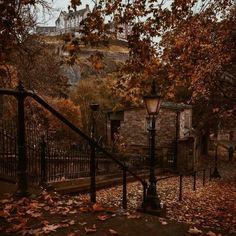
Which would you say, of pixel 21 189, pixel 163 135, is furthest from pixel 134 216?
pixel 163 135

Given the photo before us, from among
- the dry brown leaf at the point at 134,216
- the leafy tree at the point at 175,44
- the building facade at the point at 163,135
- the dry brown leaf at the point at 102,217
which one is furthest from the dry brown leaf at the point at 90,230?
the building facade at the point at 163,135

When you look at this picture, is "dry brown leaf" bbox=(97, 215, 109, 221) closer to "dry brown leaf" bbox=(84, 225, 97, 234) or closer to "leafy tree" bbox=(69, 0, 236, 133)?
"dry brown leaf" bbox=(84, 225, 97, 234)

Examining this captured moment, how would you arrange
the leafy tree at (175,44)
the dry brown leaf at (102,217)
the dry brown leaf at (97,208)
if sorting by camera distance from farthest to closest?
the leafy tree at (175,44) < the dry brown leaf at (97,208) < the dry brown leaf at (102,217)

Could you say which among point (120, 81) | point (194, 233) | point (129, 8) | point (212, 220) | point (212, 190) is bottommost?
point (212, 190)

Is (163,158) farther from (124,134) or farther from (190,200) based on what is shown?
(190,200)

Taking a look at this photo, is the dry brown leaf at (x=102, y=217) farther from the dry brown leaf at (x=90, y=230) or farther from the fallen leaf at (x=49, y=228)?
the fallen leaf at (x=49, y=228)

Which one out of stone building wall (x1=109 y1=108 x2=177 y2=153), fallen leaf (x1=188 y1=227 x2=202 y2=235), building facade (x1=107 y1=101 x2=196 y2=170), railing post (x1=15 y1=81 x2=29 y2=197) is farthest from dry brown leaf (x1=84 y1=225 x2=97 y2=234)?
stone building wall (x1=109 y1=108 x2=177 y2=153)

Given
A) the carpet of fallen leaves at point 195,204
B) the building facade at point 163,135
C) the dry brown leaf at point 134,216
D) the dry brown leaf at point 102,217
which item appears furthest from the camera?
the building facade at point 163,135

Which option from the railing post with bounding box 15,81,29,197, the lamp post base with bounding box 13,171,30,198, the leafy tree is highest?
the leafy tree

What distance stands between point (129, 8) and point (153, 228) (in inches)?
197

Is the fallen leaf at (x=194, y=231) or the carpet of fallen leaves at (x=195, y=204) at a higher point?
the fallen leaf at (x=194, y=231)

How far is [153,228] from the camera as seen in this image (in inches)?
158

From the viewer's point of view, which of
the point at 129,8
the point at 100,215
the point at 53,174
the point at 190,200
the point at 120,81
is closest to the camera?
the point at 100,215

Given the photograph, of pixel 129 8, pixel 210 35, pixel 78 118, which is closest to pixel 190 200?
pixel 210 35
